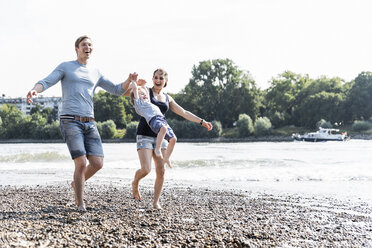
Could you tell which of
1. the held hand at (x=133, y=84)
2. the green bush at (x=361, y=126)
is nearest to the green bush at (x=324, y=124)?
the green bush at (x=361, y=126)

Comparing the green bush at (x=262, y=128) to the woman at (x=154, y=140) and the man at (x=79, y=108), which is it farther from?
the man at (x=79, y=108)

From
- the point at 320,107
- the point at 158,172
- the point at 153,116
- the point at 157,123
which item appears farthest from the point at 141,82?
the point at 320,107

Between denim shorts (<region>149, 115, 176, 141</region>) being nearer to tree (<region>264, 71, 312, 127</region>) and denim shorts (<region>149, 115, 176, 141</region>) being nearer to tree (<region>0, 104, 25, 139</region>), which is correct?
tree (<region>264, 71, 312, 127</region>)

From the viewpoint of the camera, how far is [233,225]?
5570mm

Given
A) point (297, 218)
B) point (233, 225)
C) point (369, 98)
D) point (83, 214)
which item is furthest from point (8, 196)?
point (369, 98)

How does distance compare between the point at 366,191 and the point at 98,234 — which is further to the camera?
the point at 366,191

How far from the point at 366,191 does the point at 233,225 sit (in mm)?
6052

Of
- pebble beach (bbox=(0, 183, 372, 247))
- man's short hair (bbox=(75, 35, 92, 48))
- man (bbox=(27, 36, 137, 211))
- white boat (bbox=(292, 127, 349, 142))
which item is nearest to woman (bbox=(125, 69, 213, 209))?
man (bbox=(27, 36, 137, 211))

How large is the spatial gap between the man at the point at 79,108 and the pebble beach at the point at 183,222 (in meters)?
0.74

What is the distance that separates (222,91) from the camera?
331 ft

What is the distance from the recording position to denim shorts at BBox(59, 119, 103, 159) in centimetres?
596

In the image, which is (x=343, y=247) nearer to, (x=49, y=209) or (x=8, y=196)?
(x=49, y=209)

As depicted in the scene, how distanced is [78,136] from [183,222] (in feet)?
6.54

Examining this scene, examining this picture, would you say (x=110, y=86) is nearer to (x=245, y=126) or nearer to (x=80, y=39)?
(x=80, y=39)
